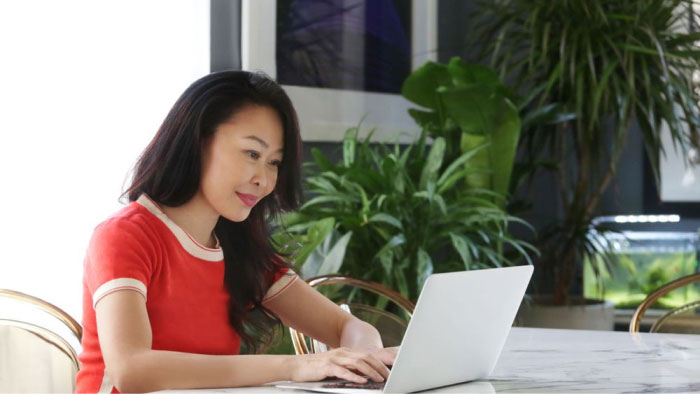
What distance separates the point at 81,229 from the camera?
238 cm

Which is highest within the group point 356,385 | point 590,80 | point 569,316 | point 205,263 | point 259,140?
point 590,80

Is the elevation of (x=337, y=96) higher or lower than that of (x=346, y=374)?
higher

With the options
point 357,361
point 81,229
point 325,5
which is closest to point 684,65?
point 325,5

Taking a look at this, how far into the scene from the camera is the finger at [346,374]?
1371 mm

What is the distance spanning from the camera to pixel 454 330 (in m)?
1.38

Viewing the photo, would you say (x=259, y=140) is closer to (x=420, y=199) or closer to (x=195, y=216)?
(x=195, y=216)

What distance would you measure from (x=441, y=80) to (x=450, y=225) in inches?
23.4

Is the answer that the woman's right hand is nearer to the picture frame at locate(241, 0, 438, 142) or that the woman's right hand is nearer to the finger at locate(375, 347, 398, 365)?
the finger at locate(375, 347, 398, 365)

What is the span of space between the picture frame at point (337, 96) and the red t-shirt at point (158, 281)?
135cm

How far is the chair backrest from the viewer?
179 centimetres

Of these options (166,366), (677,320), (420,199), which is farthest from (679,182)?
(166,366)

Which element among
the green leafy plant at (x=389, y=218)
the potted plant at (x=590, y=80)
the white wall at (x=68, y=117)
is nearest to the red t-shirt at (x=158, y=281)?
the white wall at (x=68, y=117)

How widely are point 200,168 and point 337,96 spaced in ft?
5.83

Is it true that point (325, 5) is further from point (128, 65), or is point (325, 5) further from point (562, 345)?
point (562, 345)
